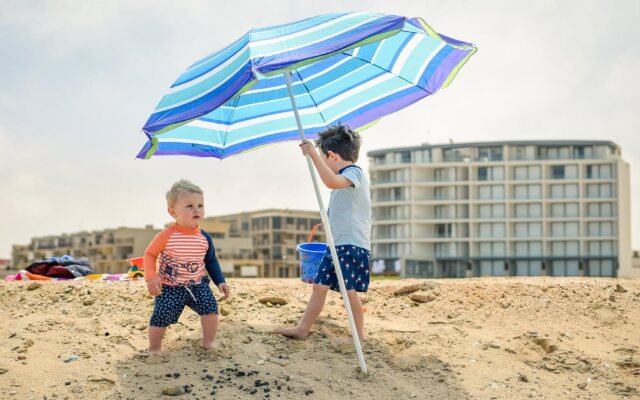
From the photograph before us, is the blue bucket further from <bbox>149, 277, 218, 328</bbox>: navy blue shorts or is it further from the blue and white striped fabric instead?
<bbox>149, 277, 218, 328</bbox>: navy blue shorts

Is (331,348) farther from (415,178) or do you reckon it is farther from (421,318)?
(415,178)

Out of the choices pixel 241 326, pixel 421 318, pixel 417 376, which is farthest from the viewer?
pixel 421 318

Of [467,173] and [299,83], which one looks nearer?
[299,83]

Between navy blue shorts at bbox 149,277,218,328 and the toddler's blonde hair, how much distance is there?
2.22 ft

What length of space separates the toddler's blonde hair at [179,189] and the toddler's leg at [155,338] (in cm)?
97

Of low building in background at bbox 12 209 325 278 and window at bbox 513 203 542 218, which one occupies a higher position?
window at bbox 513 203 542 218

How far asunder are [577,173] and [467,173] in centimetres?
1155

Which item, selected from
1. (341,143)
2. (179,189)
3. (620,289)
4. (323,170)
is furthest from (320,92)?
(620,289)

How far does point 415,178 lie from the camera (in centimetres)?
8231

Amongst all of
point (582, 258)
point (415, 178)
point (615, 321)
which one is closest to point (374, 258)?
point (415, 178)

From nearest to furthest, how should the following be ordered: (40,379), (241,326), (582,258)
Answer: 1. (40,379)
2. (241,326)
3. (582,258)

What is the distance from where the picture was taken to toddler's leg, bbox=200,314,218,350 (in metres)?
5.91

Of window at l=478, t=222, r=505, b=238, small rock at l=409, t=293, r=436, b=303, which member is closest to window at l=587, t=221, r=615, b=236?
window at l=478, t=222, r=505, b=238

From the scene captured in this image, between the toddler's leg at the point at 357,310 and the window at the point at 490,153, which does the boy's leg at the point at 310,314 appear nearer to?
the toddler's leg at the point at 357,310
